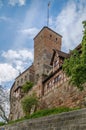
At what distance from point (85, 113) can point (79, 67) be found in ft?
17.8

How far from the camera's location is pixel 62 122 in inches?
491

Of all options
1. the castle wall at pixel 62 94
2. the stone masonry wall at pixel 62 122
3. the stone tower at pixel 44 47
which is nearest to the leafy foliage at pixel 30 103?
the castle wall at pixel 62 94

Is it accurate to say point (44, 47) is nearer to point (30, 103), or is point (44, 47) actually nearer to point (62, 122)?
point (30, 103)

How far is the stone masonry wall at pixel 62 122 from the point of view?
1112 centimetres

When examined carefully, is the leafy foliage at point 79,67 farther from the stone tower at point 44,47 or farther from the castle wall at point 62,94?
the stone tower at point 44,47

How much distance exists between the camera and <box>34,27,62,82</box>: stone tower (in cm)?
→ 5712

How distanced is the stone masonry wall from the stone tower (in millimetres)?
40697

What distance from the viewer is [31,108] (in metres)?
39.3

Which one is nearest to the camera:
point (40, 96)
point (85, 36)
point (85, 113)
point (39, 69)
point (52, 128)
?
point (85, 113)

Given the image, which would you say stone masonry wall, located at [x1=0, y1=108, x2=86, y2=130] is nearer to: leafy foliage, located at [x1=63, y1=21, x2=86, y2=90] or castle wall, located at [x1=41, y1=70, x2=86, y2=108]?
leafy foliage, located at [x1=63, y1=21, x2=86, y2=90]

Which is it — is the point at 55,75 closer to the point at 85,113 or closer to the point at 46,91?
the point at 46,91

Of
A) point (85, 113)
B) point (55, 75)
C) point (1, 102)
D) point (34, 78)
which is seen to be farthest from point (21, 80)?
point (85, 113)

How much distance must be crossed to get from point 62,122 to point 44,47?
46.0 metres

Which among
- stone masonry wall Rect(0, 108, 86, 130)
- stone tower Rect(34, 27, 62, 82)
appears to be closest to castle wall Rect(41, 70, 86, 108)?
stone masonry wall Rect(0, 108, 86, 130)
